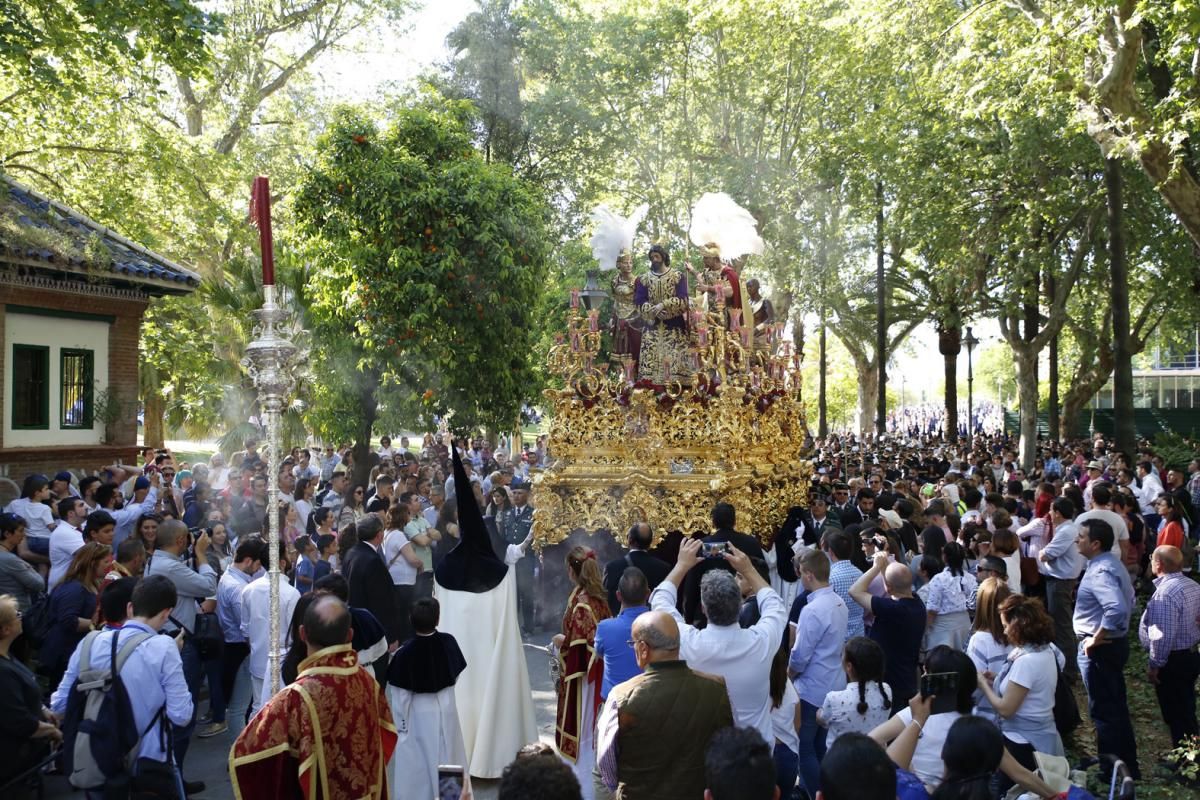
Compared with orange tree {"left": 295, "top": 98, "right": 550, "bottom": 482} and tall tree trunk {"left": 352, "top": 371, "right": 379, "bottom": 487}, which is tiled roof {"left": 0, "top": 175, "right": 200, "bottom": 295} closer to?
orange tree {"left": 295, "top": 98, "right": 550, "bottom": 482}

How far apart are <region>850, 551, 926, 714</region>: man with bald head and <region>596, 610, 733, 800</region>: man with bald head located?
9.03 feet

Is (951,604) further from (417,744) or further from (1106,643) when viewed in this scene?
(417,744)

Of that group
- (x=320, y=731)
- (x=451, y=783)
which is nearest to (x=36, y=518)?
(x=451, y=783)

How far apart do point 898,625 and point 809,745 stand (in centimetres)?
102

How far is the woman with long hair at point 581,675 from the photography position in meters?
7.05

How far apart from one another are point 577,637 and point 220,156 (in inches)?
440

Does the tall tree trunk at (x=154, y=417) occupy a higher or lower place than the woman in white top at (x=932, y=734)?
higher

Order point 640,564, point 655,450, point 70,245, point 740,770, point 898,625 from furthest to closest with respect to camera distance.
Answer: point 70,245, point 655,450, point 640,564, point 898,625, point 740,770

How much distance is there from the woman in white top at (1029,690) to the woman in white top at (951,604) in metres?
2.15

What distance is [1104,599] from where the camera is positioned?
762cm

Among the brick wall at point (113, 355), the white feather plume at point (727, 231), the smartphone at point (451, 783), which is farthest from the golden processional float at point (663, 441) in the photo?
the brick wall at point (113, 355)

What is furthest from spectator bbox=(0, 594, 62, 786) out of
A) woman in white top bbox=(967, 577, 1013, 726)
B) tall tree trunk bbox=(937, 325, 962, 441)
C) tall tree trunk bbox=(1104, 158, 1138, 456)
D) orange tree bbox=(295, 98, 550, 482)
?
tall tree trunk bbox=(937, 325, 962, 441)

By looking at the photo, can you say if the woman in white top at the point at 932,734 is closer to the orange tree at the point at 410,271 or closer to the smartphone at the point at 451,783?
the smartphone at the point at 451,783

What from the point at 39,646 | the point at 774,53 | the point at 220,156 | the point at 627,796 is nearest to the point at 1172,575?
the point at 627,796
